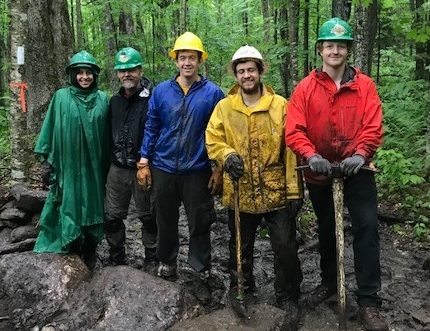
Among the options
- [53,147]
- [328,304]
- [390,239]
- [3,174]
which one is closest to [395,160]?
[390,239]

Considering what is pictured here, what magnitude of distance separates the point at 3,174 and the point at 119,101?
5.34 metres

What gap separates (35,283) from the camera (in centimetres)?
549

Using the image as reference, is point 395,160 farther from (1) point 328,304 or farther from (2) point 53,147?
(2) point 53,147

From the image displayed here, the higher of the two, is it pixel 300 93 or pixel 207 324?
pixel 300 93

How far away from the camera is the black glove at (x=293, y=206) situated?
461 cm

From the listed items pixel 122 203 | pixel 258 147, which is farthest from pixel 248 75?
pixel 122 203

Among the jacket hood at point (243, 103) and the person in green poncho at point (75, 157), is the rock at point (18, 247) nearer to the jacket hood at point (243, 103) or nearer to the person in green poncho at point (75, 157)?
the person in green poncho at point (75, 157)

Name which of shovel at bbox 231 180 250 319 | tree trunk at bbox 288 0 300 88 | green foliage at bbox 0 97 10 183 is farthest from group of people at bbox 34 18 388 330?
tree trunk at bbox 288 0 300 88

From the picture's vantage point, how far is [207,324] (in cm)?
453

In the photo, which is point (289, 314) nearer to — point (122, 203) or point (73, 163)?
point (122, 203)

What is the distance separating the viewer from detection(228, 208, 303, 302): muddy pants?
472 cm

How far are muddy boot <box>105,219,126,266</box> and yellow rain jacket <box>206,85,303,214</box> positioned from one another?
2015 millimetres

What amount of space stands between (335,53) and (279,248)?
200 centimetres

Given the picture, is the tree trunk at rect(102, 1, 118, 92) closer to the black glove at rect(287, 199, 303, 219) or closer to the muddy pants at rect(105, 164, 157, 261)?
the muddy pants at rect(105, 164, 157, 261)
